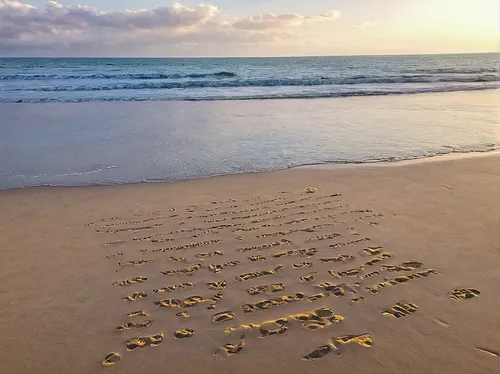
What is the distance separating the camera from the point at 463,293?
12.1 feet

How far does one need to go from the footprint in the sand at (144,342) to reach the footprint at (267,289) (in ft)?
3.10

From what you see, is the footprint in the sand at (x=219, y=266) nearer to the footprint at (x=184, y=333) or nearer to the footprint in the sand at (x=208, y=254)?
the footprint in the sand at (x=208, y=254)

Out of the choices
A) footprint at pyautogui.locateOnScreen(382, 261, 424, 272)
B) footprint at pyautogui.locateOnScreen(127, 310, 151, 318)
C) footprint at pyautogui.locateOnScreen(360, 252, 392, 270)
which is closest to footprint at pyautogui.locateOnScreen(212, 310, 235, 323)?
footprint at pyautogui.locateOnScreen(127, 310, 151, 318)

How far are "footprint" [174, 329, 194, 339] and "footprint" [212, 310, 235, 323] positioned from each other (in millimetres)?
227

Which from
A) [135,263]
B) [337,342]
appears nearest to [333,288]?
[337,342]

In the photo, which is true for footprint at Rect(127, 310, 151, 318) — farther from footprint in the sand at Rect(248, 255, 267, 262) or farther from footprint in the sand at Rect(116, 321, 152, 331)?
footprint in the sand at Rect(248, 255, 267, 262)

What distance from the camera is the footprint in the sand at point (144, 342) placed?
3076 mm

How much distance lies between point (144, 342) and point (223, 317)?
67 centimetres

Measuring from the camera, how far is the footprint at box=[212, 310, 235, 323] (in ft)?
11.0

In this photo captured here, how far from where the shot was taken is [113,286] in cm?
389

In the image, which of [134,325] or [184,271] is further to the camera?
[184,271]

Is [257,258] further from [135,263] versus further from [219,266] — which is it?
[135,263]

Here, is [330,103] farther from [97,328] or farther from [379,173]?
[97,328]

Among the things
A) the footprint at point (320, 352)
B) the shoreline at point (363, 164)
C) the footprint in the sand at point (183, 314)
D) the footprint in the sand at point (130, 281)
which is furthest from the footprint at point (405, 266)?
the shoreline at point (363, 164)
